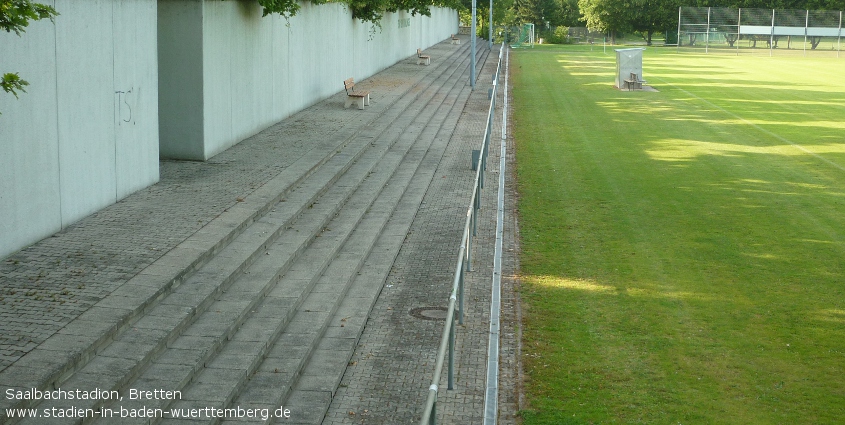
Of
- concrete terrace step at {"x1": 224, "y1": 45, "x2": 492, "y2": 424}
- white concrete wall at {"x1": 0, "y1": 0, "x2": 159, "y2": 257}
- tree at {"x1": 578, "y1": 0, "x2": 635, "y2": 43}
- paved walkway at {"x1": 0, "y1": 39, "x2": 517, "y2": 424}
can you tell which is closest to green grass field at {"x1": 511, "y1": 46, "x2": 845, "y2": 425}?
paved walkway at {"x1": 0, "y1": 39, "x2": 517, "y2": 424}

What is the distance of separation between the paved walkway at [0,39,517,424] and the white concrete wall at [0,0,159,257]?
43cm

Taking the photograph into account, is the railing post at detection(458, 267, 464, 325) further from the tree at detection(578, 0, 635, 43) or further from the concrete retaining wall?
the tree at detection(578, 0, 635, 43)

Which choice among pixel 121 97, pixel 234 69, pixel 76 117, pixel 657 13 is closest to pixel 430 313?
pixel 76 117

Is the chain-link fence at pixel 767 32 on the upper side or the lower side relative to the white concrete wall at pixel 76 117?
upper

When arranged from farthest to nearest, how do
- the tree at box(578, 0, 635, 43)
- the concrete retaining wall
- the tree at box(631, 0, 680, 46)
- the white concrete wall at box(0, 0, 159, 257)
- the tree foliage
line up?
the tree at box(631, 0, 680, 46)
the tree at box(578, 0, 635, 43)
the tree foliage
the concrete retaining wall
the white concrete wall at box(0, 0, 159, 257)

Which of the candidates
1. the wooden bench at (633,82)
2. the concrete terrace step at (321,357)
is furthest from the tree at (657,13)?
the concrete terrace step at (321,357)

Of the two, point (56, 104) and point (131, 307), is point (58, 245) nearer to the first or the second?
point (56, 104)

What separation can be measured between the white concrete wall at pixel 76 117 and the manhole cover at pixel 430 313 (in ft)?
15.7

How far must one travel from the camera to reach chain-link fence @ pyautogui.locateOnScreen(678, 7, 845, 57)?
71.8 metres

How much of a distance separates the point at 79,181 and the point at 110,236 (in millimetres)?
1264

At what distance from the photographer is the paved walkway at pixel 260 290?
750 cm

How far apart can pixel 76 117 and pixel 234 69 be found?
22.4ft

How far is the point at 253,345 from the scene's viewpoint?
8.29 metres

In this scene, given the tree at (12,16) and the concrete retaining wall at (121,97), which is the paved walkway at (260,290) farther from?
the tree at (12,16)
